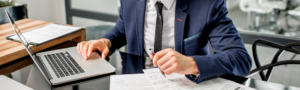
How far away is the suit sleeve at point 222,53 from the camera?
2.65ft

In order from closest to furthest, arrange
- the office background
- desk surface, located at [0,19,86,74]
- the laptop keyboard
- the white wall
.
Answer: the laptop keyboard
desk surface, located at [0,19,86,74]
the office background
the white wall

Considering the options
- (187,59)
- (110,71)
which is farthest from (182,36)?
(110,71)

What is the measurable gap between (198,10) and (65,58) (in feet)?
2.14

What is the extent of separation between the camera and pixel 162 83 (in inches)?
30.3

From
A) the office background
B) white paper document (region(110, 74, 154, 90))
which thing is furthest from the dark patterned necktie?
the office background

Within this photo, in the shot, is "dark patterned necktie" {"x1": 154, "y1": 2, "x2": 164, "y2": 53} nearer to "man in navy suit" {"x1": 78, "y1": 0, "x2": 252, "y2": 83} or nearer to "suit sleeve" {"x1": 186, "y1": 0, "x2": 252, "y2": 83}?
"man in navy suit" {"x1": 78, "y1": 0, "x2": 252, "y2": 83}

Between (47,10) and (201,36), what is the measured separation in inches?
106

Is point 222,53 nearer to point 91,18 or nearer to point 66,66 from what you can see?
point 66,66

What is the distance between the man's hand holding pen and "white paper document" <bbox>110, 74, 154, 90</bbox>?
78mm

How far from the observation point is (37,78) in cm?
84

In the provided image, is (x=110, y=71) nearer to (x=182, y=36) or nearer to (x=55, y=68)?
(x=55, y=68)

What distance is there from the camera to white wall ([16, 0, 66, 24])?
9.34 feet

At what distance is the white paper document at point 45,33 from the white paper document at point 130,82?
2.02ft

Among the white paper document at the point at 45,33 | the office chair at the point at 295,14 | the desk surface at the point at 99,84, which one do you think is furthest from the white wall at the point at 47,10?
the office chair at the point at 295,14
